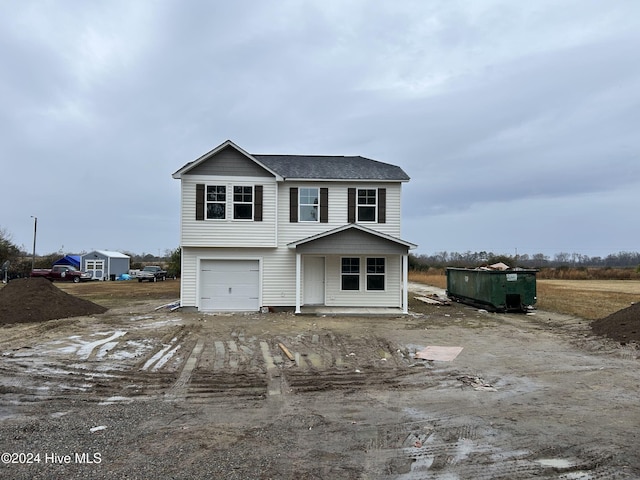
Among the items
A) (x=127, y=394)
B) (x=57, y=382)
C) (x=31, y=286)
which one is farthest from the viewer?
(x=31, y=286)

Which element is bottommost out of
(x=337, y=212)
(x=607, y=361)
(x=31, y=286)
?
(x=607, y=361)

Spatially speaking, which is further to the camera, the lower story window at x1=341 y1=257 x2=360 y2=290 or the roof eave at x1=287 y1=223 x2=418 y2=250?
the lower story window at x1=341 y1=257 x2=360 y2=290

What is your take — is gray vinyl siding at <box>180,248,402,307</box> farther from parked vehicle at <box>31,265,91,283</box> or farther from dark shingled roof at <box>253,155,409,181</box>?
parked vehicle at <box>31,265,91,283</box>

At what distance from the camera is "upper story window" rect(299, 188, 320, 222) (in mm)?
17688

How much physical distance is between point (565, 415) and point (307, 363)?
4591 millimetres

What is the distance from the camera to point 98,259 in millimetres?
46469

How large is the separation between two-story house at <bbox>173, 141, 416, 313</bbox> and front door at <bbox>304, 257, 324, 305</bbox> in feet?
0.13

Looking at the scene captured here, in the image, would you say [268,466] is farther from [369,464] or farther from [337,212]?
[337,212]

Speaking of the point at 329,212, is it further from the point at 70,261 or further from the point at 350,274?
the point at 70,261

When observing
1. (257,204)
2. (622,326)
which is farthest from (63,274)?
(622,326)

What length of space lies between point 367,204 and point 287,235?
349cm

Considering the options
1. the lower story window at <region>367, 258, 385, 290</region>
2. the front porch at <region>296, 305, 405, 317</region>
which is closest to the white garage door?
the front porch at <region>296, 305, 405, 317</region>

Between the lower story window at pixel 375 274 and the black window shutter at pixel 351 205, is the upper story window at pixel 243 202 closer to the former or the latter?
the black window shutter at pixel 351 205

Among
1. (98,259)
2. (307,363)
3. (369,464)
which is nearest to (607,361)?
(307,363)
